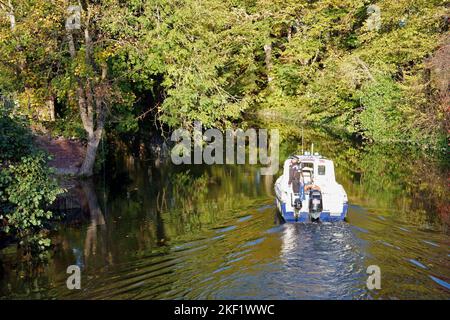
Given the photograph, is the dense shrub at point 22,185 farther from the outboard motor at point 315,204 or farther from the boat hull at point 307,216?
the outboard motor at point 315,204

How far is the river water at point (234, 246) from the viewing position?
42.8 feet

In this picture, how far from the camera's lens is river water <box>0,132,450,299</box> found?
13.0 meters

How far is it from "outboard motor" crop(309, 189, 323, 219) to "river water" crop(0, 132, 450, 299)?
41 cm

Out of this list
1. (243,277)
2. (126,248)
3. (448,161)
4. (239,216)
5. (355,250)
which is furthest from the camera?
(448,161)

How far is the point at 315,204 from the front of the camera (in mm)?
17250

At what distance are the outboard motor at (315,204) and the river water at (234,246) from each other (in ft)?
1.34

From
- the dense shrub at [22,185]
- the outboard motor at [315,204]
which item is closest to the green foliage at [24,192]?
the dense shrub at [22,185]

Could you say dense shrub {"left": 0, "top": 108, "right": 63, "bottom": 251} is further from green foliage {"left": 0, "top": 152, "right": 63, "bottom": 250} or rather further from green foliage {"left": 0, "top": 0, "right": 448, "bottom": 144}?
green foliage {"left": 0, "top": 0, "right": 448, "bottom": 144}

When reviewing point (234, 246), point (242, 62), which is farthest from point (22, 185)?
point (242, 62)

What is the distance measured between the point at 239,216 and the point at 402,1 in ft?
85.4

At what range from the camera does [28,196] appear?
54.4 ft
